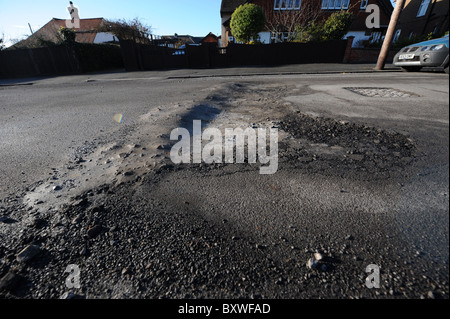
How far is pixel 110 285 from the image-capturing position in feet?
4.75

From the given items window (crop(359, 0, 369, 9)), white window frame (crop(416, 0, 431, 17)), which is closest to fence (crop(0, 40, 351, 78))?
window (crop(359, 0, 369, 9))

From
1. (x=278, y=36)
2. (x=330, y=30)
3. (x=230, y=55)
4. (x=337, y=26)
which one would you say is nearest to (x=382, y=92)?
(x=230, y=55)

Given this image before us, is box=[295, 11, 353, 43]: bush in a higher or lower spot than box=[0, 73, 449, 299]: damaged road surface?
higher

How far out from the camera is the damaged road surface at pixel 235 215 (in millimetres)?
1411

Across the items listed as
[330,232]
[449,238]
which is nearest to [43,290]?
[330,232]

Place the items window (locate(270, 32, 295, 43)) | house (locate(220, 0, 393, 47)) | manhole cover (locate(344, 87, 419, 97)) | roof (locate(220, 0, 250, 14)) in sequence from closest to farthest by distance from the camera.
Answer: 1. manhole cover (locate(344, 87, 419, 97))
2. window (locate(270, 32, 295, 43))
3. house (locate(220, 0, 393, 47))
4. roof (locate(220, 0, 250, 14))

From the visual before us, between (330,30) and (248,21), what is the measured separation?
676 centimetres

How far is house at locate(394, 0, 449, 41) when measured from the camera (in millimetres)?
21078

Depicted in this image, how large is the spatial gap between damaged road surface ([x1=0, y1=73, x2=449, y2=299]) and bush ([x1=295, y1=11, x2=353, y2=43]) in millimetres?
16706

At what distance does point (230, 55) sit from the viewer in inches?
682

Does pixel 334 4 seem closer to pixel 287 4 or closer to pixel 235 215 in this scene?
pixel 287 4

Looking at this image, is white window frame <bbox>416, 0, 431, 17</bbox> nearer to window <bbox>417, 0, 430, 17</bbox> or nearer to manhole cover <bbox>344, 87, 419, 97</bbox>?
window <bbox>417, 0, 430, 17</bbox>
